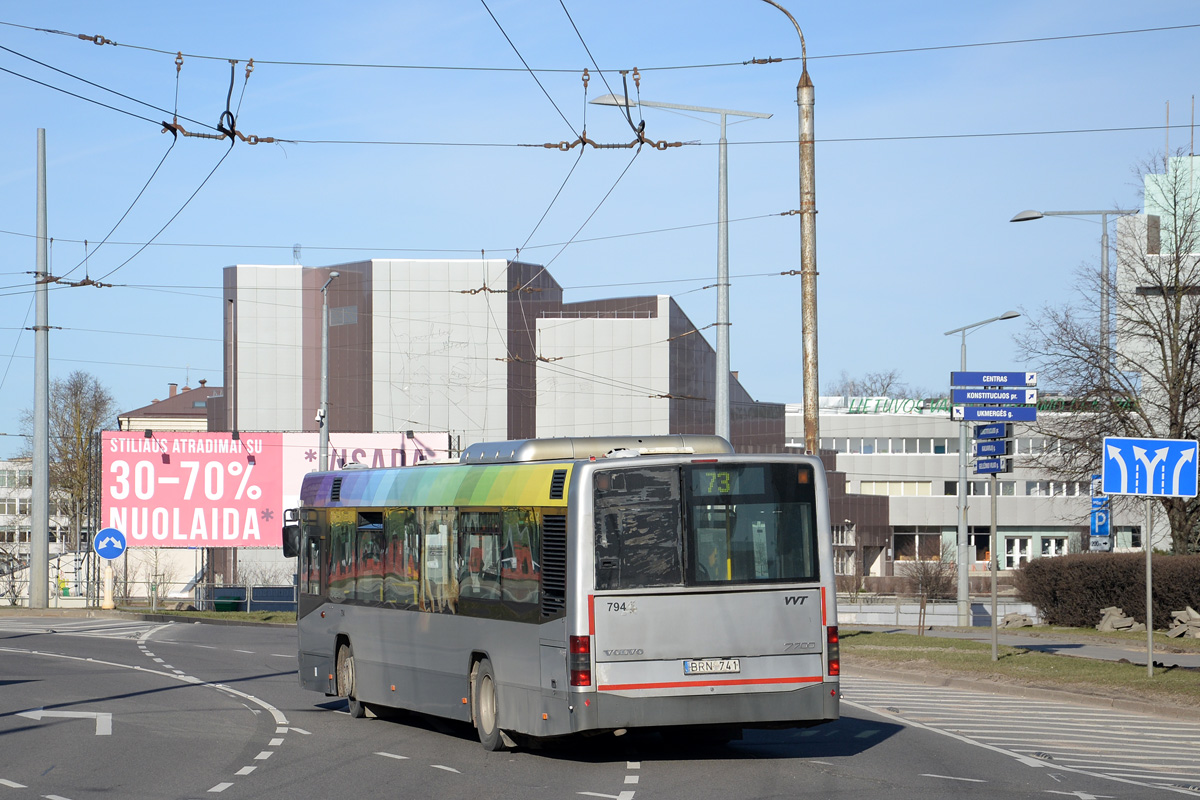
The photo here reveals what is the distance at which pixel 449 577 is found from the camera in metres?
14.0

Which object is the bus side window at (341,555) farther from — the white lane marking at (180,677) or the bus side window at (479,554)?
the bus side window at (479,554)

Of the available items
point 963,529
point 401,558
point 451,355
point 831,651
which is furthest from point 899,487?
point 831,651

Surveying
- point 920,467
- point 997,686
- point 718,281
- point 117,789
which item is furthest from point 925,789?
point 920,467

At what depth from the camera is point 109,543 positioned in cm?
3872

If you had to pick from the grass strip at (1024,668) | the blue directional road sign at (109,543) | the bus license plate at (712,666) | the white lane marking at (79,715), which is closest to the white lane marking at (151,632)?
the blue directional road sign at (109,543)

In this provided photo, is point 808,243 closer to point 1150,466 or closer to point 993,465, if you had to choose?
point 993,465

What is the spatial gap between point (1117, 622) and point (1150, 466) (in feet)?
50.1

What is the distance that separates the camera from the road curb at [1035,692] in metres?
16.2

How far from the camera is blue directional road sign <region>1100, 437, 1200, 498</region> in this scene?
1882cm

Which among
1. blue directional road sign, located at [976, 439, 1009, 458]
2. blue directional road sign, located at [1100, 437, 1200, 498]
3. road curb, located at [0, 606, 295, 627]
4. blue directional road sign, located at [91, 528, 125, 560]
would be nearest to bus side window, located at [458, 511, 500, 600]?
blue directional road sign, located at [1100, 437, 1200, 498]

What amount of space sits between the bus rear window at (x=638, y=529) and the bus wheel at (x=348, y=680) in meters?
5.62

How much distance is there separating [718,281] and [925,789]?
1717cm

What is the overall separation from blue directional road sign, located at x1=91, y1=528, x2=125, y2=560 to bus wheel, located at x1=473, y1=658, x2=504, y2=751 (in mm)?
27652

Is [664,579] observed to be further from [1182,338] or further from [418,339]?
[418,339]
